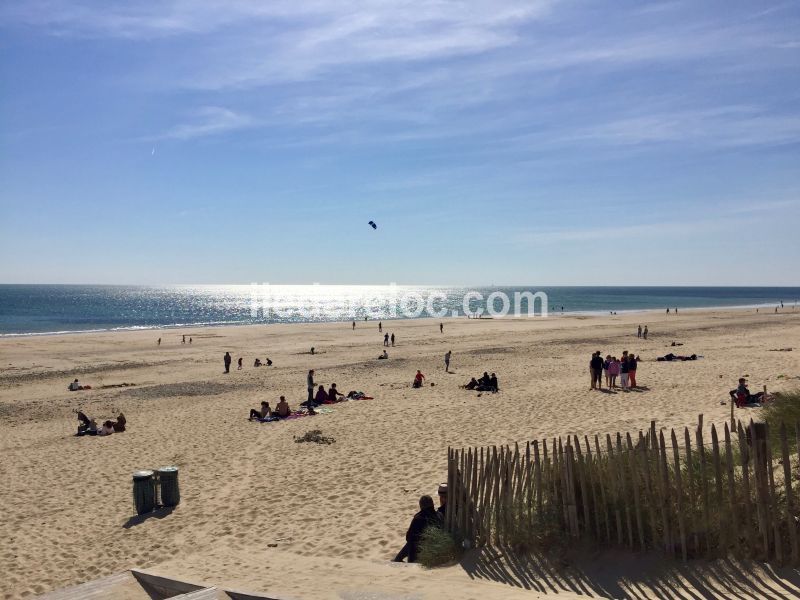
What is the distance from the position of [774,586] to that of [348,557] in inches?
181

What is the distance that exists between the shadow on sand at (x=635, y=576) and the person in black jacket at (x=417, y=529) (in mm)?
730

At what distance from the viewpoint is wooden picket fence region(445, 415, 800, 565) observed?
5.58 metres

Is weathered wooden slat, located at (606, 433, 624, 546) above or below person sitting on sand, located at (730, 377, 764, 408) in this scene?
above

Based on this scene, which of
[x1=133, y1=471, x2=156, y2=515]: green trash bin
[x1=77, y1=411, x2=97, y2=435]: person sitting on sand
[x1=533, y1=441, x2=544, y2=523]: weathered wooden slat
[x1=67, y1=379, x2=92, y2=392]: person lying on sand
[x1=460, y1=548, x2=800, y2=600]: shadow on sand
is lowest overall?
[x1=67, y1=379, x2=92, y2=392]: person lying on sand

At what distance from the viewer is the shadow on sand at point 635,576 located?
527cm

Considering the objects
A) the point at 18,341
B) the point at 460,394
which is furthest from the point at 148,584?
the point at 18,341

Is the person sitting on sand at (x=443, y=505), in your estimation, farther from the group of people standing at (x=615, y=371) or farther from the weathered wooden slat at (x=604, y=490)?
the group of people standing at (x=615, y=371)

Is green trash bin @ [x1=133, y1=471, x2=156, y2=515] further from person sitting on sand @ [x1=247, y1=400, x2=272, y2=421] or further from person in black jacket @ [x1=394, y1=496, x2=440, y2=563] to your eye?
person sitting on sand @ [x1=247, y1=400, x2=272, y2=421]

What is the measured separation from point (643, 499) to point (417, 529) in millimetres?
2632

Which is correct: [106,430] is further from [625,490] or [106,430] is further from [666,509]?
[666,509]

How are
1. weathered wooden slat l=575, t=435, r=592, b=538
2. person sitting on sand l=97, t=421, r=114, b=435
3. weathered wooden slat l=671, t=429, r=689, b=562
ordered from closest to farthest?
weathered wooden slat l=671, t=429, r=689, b=562, weathered wooden slat l=575, t=435, r=592, b=538, person sitting on sand l=97, t=421, r=114, b=435

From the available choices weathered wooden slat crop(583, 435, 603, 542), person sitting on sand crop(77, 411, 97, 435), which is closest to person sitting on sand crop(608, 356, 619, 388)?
weathered wooden slat crop(583, 435, 603, 542)

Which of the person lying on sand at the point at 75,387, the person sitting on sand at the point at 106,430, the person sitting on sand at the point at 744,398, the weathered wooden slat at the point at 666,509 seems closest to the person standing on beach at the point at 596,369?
the person sitting on sand at the point at 744,398

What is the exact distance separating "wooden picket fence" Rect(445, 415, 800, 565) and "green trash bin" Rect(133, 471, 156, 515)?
526cm
